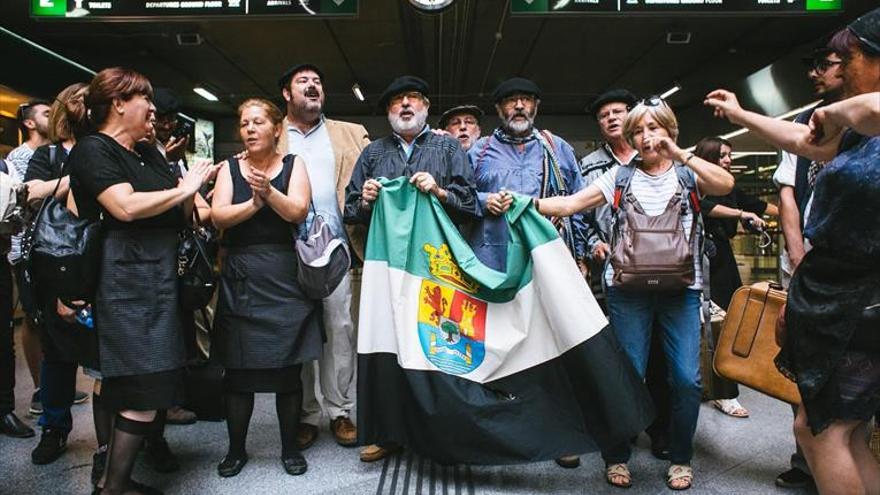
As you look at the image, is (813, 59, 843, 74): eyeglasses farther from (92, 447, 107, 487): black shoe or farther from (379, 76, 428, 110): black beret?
(92, 447, 107, 487): black shoe

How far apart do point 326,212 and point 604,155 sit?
1541 mm

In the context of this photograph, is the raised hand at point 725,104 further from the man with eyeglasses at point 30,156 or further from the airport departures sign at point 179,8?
the man with eyeglasses at point 30,156

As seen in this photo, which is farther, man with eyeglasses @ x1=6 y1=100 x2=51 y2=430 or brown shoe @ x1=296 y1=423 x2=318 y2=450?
man with eyeglasses @ x1=6 y1=100 x2=51 y2=430

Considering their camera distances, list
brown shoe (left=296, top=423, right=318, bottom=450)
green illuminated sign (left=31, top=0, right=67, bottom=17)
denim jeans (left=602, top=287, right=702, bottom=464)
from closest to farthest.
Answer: denim jeans (left=602, top=287, right=702, bottom=464) < brown shoe (left=296, top=423, right=318, bottom=450) < green illuminated sign (left=31, top=0, right=67, bottom=17)

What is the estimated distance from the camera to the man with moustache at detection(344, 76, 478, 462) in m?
2.71

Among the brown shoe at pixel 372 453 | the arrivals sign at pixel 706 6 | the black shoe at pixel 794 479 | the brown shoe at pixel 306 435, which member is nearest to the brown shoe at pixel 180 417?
the brown shoe at pixel 306 435

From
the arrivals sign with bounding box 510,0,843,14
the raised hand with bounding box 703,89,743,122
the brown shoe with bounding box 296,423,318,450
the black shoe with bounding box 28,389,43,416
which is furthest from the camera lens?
the arrivals sign with bounding box 510,0,843,14

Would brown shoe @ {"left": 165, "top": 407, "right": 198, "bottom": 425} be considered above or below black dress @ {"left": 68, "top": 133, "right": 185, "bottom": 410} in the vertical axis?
below

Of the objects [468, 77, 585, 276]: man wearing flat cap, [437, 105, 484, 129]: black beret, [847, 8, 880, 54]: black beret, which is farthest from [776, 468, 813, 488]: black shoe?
[437, 105, 484, 129]: black beret

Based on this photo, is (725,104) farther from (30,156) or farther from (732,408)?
(30,156)

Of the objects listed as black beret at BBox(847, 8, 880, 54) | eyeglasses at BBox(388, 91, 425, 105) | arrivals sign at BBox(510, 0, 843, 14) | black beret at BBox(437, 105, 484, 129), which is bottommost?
black beret at BBox(847, 8, 880, 54)

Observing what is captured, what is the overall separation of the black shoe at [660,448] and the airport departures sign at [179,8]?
11.5ft

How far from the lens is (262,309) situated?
8.41 ft

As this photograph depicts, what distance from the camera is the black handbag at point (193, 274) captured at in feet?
7.41
